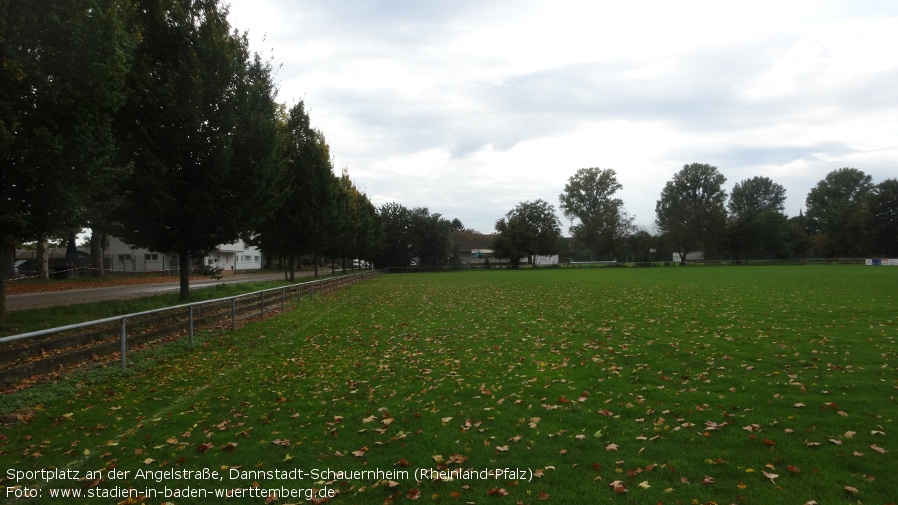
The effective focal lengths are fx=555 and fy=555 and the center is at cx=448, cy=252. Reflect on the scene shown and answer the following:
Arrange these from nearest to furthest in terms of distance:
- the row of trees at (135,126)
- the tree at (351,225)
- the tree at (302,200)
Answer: the row of trees at (135,126) → the tree at (302,200) → the tree at (351,225)

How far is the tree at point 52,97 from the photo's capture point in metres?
10.0

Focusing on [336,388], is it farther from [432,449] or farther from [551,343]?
[551,343]

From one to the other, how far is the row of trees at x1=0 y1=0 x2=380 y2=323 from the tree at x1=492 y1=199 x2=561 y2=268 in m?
66.4

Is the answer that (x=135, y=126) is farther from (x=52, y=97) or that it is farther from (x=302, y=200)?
(x=302, y=200)

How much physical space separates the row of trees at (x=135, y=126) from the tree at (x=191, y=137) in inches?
1.5

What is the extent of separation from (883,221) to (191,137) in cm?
8481

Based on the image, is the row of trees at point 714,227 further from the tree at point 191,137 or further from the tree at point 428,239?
the tree at point 191,137

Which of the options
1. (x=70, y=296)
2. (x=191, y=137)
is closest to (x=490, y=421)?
(x=191, y=137)

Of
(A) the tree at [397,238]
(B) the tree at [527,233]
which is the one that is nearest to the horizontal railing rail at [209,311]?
(A) the tree at [397,238]

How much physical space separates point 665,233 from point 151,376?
90.5 meters

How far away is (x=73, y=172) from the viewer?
37.7ft

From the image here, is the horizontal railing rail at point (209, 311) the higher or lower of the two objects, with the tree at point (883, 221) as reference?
lower

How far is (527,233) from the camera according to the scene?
8544cm

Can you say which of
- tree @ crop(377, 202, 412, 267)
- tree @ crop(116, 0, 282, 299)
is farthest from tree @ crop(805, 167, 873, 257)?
tree @ crop(116, 0, 282, 299)
